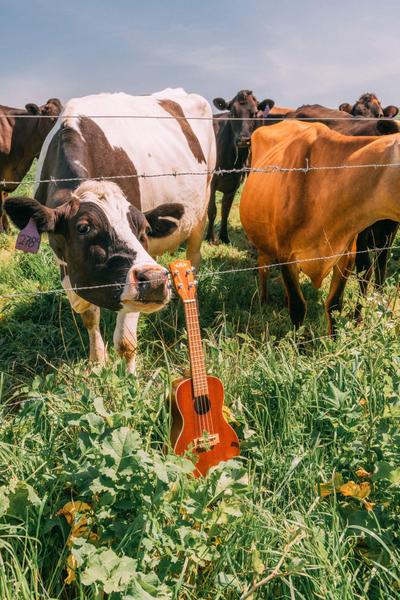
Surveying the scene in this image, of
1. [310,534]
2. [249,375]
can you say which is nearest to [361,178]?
[249,375]

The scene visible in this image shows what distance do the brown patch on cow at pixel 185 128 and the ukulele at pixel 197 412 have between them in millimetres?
3274

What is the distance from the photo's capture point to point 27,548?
185 centimetres

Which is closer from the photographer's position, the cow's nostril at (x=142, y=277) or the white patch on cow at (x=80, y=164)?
the cow's nostril at (x=142, y=277)

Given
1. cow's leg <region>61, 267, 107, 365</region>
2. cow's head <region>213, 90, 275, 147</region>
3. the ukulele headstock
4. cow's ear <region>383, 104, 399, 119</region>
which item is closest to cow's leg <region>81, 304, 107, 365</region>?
cow's leg <region>61, 267, 107, 365</region>

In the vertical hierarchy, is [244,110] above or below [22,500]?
above

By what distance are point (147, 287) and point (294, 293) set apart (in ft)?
6.30

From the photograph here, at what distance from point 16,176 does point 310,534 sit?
895 centimetres

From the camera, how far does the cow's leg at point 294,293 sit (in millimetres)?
4512

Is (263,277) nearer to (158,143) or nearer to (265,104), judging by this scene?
(158,143)

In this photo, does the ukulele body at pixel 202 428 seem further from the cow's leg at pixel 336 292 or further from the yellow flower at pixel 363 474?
the cow's leg at pixel 336 292

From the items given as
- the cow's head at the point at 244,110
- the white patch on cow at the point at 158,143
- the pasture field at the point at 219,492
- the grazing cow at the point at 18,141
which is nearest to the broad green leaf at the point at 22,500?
the pasture field at the point at 219,492

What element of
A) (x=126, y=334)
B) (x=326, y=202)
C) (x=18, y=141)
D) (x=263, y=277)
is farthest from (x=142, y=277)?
(x=18, y=141)

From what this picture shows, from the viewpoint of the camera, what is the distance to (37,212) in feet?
10.1

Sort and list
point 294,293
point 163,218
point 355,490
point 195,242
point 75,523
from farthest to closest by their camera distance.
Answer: point 195,242
point 294,293
point 163,218
point 355,490
point 75,523
